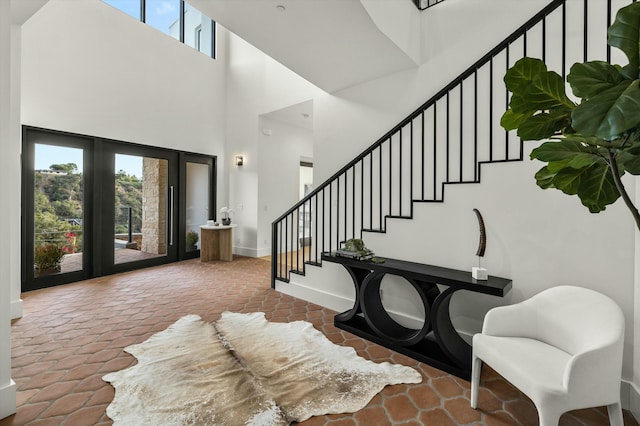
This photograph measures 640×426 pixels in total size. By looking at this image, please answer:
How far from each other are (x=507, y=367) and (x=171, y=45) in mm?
7470

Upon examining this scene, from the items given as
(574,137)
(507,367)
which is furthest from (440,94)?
(507,367)

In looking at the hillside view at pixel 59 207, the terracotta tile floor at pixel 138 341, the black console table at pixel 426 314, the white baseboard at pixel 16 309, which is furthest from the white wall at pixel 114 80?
the black console table at pixel 426 314

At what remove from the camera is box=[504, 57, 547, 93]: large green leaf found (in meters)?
1.08

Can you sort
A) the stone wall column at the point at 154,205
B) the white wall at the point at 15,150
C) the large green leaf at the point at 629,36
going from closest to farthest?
the large green leaf at the point at 629,36 < the white wall at the point at 15,150 < the stone wall column at the point at 154,205

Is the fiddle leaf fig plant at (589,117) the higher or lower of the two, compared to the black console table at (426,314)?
higher

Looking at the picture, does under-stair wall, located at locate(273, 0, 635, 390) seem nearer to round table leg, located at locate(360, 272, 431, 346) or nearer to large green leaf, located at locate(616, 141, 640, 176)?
round table leg, located at locate(360, 272, 431, 346)

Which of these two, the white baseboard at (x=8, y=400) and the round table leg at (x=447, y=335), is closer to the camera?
the white baseboard at (x=8, y=400)

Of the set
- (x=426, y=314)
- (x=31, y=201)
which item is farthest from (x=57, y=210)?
(x=426, y=314)

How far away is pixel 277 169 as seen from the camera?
711 cm

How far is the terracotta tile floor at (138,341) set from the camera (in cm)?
176

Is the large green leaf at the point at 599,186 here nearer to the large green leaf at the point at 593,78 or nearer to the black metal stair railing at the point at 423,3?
the large green leaf at the point at 593,78

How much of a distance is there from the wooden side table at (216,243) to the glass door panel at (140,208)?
70 cm

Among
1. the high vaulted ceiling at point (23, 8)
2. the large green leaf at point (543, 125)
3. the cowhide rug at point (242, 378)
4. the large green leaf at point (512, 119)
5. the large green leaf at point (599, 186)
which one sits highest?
the high vaulted ceiling at point (23, 8)

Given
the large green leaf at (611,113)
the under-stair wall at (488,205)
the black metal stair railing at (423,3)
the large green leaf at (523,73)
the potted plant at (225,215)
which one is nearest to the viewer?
the large green leaf at (611,113)
